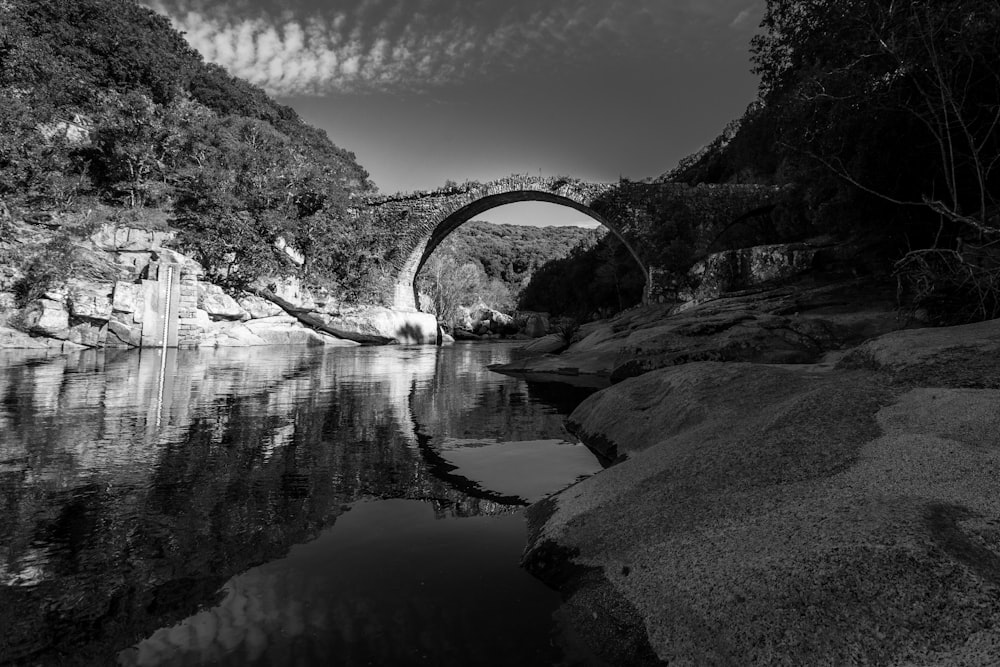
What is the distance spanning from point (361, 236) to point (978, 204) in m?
21.2

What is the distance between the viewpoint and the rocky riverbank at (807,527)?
3.39ft

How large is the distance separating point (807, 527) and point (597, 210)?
22.3 metres

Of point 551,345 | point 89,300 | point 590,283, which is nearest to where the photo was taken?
point 551,345

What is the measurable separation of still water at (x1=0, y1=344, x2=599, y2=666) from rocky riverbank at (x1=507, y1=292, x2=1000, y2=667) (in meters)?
0.27

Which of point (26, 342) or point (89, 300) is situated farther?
point (89, 300)

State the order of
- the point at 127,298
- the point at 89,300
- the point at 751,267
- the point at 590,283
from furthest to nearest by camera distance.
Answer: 1. the point at 590,283
2. the point at 127,298
3. the point at 89,300
4. the point at 751,267

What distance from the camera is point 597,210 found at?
22484mm

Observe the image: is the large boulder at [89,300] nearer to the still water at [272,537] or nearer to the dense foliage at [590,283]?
the still water at [272,537]

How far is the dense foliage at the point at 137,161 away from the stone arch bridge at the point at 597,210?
2061mm

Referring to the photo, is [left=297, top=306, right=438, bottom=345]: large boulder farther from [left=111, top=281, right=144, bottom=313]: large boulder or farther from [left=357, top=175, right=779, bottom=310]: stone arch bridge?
[left=111, top=281, right=144, bottom=313]: large boulder

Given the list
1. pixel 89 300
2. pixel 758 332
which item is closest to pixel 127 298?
pixel 89 300

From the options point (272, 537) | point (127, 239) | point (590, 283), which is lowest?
point (272, 537)

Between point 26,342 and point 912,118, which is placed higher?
point 912,118

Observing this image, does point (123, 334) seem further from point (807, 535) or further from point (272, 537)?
point (807, 535)
